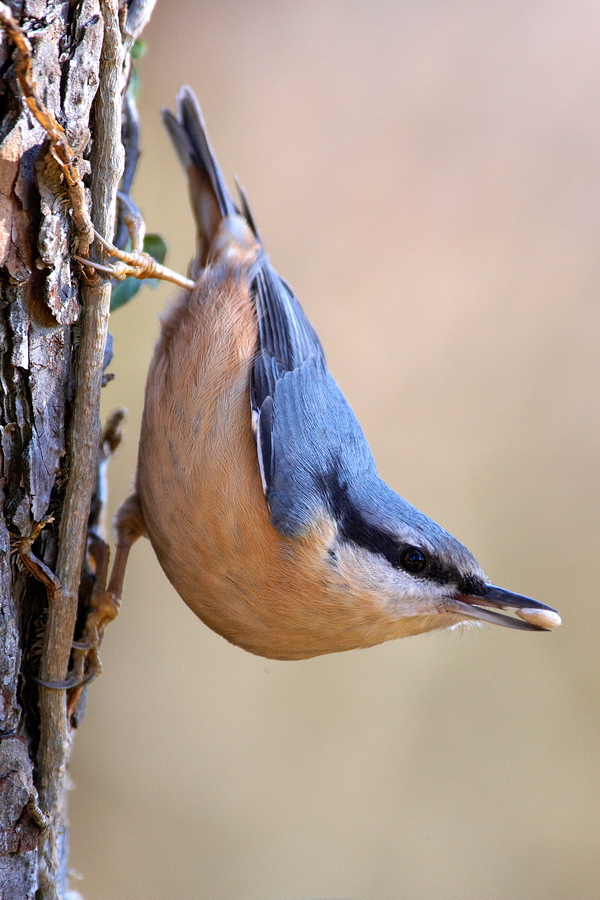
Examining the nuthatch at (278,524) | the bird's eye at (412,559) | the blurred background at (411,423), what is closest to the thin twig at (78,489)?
the nuthatch at (278,524)

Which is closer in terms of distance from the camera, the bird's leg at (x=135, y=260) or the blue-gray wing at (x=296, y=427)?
the bird's leg at (x=135, y=260)

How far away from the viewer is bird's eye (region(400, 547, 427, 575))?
6.53 feet

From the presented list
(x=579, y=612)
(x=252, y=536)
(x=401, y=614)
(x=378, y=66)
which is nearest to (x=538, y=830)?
(x=579, y=612)

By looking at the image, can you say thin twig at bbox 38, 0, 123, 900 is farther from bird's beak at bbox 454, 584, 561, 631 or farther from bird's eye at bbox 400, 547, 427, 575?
bird's beak at bbox 454, 584, 561, 631

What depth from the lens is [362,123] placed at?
4.16 m

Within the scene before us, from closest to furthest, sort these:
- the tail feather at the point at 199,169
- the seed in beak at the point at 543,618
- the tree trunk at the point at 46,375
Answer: the tree trunk at the point at 46,375 → the seed in beak at the point at 543,618 → the tail feather at the point at 199,169

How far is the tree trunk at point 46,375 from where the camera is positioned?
140 cm

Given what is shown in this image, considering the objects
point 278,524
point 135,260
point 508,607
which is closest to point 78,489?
point 278,524

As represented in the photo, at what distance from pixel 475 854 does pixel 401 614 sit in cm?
234

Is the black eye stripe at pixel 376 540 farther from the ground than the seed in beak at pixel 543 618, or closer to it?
farther from the ground

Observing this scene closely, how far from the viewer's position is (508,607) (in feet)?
6.51

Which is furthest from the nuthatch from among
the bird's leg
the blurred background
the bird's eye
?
the blurred background

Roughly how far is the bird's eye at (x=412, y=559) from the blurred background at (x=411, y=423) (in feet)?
6.57

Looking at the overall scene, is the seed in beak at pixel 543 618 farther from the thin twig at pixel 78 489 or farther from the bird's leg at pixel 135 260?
the bird's leg at pixel 135 260
